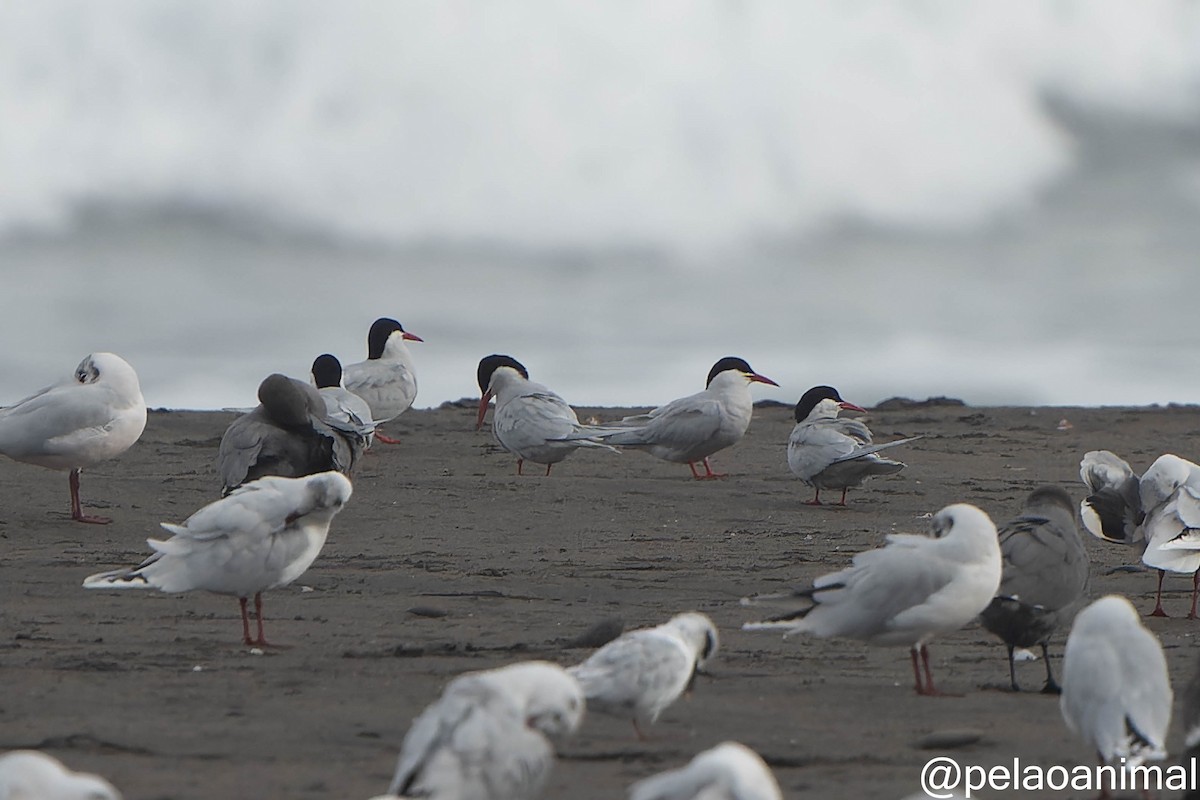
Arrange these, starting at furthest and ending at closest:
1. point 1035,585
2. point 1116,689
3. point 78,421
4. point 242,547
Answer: point 78,421 → point 242,547 → point 1035,585 → point 1116,689

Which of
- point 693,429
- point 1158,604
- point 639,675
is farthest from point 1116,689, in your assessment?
point 693,429

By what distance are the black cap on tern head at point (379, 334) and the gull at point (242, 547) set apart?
13.0 metres

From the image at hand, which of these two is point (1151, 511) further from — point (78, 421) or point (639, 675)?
point (78, 421)

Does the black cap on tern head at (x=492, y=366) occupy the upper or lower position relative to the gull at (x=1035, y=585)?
upper

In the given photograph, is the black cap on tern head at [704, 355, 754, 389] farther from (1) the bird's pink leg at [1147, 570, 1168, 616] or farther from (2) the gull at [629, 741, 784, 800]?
(2) the gull at [629, 741, 784, 800]

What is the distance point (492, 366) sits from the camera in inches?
733

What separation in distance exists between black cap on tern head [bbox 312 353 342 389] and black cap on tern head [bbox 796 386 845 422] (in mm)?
5542

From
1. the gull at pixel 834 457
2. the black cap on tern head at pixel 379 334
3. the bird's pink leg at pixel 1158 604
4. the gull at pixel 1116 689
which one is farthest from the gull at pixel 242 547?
the black cap on tern head at pixel 379 334

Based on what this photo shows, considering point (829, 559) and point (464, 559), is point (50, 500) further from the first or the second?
point (829, 559)

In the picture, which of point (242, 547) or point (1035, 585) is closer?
point (1035, 585)

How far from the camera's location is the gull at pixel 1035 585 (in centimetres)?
700

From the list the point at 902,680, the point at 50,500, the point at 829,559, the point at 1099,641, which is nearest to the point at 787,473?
the point at 829,559

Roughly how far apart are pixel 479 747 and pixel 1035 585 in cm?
372

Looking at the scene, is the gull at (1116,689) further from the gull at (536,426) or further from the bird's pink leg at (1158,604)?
the gull at (536,426)
